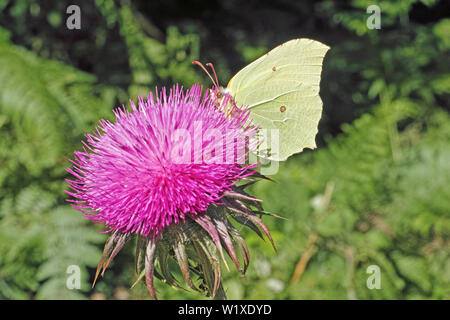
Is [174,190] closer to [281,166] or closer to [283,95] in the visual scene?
[283,95]

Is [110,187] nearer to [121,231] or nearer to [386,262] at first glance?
[121,231]

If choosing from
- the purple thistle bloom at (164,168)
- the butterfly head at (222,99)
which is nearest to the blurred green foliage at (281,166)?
the purple thistle bloom at (164,168)

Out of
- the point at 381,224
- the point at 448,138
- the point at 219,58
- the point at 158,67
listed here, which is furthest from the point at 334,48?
the point at 381,224

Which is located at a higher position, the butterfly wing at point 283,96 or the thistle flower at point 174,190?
the butterfly wing at point 283,96

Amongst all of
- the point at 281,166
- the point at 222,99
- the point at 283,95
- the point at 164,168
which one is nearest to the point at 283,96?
the point at 283,95

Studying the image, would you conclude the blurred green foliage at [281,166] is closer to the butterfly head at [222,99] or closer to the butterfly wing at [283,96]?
the butterfly wing at [283,96]

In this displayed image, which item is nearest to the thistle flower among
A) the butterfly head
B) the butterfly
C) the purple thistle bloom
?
the purple thistle bloom
